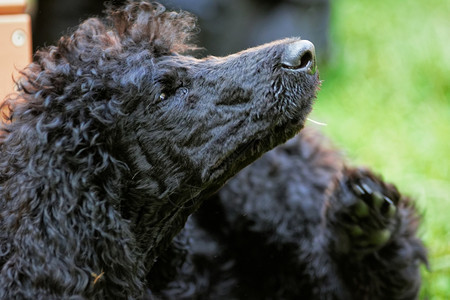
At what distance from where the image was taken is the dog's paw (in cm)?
308

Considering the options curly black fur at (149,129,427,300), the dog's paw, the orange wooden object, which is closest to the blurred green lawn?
curly black fur at (149,129,427,300)

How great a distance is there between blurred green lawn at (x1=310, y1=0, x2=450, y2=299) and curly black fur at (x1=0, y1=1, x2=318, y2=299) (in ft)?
4.83

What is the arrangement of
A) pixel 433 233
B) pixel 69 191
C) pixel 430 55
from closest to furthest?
pixel 69 191 → pixel 433 233 → pixel 430 55

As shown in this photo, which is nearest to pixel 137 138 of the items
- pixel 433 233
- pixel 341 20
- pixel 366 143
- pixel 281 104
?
pixel 281 104

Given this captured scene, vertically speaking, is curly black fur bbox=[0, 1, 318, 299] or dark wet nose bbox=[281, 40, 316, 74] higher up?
dark wet nose bbox=[281, 40, 316, 74]

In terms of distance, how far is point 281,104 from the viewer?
8.30 ft

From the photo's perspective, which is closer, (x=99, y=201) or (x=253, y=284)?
(x=99, y=201)

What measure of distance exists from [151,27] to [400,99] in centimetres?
363

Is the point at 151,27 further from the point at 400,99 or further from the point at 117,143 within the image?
the point at 400,99

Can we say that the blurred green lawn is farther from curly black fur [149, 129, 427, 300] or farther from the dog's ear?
the dog's ear

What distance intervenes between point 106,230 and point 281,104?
788 millimetres

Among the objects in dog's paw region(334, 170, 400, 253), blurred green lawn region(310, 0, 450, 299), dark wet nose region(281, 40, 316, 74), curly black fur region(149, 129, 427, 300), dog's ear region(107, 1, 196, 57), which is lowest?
blurred green lawn region(310, 0, 450, 299)

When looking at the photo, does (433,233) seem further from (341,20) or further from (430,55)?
(341,20)

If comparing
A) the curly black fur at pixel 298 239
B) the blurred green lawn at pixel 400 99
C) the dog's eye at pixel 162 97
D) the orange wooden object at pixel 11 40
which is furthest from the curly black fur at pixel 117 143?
the blurred green lawn at pixel 400 99
